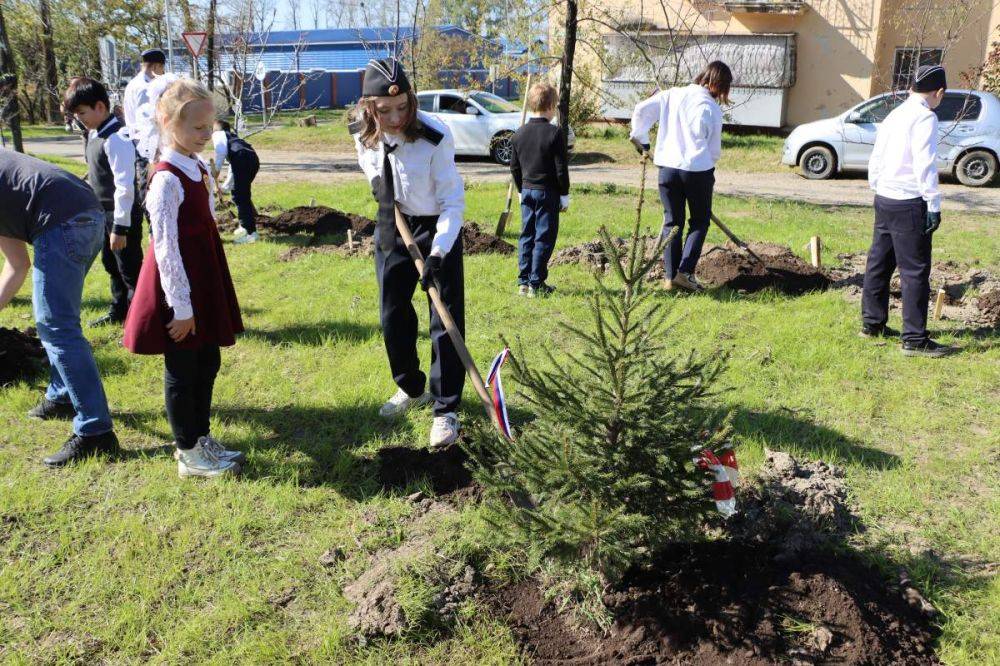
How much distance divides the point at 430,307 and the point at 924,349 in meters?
3.70

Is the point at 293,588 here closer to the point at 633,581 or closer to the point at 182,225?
the point at 633,581

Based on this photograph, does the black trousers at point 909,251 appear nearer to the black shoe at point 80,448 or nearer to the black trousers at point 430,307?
the black trousers at point 430,307

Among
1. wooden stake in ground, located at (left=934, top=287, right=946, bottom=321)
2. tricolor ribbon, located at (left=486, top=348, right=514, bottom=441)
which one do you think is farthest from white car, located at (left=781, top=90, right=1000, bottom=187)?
tricolor ribbon, located at (left=486, top=348, right=514, bottom=441)

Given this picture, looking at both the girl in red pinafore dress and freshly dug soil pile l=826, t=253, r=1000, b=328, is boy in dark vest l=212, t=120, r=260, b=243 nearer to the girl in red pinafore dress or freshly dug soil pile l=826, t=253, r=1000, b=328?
the girl in red pinafore dress

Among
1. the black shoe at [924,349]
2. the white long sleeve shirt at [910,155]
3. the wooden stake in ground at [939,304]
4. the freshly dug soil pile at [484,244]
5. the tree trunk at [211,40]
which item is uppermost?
the tree trunk at [211,40]

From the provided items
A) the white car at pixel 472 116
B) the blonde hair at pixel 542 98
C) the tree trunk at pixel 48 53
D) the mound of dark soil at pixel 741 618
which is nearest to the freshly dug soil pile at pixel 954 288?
the blonde hair at pixel 542 98

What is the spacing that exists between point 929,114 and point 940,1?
15156mm

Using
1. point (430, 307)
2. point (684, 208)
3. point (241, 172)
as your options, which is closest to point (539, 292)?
point (684, 208)

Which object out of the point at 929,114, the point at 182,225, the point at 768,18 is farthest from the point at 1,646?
the point at 768,18

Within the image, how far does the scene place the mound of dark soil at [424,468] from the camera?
3803mm

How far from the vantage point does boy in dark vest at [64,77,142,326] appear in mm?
5340

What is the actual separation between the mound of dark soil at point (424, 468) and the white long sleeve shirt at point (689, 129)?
383 cm

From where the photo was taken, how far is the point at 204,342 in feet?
12.2

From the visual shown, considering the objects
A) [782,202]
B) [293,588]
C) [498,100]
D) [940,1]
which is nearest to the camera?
[293,588]
